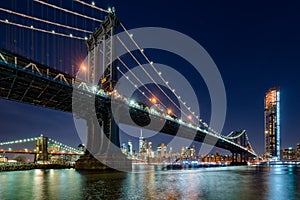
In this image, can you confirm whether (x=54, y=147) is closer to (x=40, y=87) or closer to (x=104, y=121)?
(x=104, y=121)

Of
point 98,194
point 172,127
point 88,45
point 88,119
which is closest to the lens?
point 98,194

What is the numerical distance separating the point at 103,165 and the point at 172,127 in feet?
94.9

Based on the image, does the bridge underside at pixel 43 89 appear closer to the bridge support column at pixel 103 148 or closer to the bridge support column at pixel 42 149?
the bridge support column at pixel 103 148

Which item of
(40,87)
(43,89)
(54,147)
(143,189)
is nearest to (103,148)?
(43,89)

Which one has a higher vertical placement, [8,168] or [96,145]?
[96,145]

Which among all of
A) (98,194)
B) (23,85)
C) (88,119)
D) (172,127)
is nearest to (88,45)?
(88,119)

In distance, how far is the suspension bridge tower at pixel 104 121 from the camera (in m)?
42.4

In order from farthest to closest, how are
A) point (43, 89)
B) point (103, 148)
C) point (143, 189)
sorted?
point (103, 148), point (43, 89), point (143, 189)

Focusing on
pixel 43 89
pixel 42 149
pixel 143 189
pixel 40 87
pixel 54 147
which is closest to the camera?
pixel 143 189

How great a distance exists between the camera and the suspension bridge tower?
139ft

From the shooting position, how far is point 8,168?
56062 mm

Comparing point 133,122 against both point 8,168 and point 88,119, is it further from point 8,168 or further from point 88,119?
point 8,168

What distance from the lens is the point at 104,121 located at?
45.4 metres

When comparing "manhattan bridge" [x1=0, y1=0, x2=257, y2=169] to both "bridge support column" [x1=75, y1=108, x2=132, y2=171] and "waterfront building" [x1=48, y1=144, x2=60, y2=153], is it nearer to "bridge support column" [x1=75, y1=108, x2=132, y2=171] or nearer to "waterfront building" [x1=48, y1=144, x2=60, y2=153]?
"bridge support column" [x1=75, y1=108, x2=132, y2=171]
